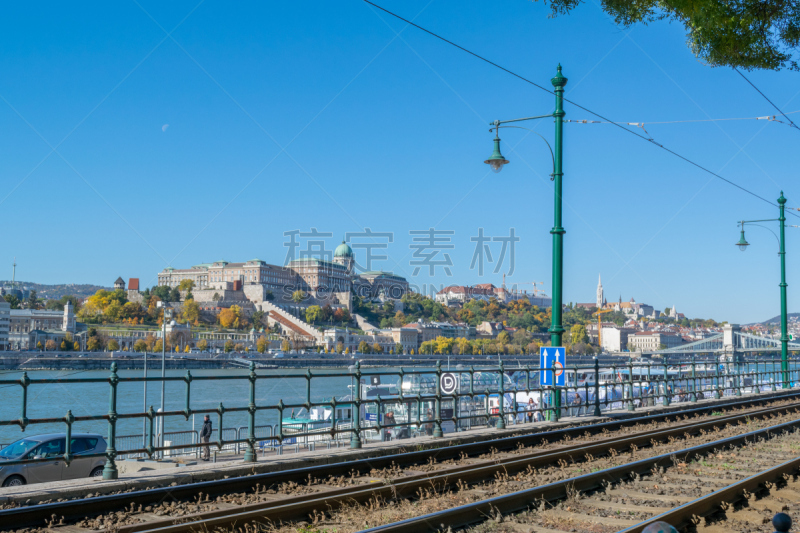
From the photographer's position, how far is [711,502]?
6996mm

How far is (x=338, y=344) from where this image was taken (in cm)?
17012

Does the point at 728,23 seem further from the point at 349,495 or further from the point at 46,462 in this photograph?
the point at 46,462

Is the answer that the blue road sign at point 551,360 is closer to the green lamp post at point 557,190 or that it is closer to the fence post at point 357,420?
the green lamp post at point 557,190

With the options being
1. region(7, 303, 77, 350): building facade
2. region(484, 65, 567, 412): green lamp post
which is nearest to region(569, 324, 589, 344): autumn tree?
region(7, 303, 77, 350): building facade

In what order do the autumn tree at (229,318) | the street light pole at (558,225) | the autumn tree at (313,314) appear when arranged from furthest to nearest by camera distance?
the autumn tree at (313,314) → the autumn tree at (229,318) → the street light pole at (558,225)

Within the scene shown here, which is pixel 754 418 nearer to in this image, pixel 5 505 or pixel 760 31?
pixel 760 31

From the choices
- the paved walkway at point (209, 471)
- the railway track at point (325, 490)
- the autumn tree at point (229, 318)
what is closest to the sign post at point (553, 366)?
the paved walkway at point (209, 471)

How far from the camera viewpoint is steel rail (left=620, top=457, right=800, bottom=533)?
20.6 feet

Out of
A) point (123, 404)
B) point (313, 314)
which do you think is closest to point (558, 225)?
point (123, 404)

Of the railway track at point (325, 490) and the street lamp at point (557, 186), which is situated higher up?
the street lamp at point (557, 186)

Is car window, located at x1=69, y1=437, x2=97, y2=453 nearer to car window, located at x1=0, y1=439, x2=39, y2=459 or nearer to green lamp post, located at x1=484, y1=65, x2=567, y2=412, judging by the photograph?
car window, located at x1=0, y1=439, x2=39, y2=459

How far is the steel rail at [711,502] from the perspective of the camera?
6266 millimetres

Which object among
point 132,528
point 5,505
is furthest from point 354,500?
point 5,505

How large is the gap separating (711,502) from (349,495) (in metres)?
3.38
